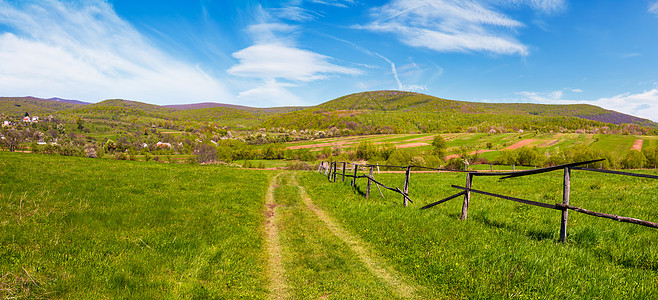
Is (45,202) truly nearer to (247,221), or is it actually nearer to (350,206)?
(247,221)

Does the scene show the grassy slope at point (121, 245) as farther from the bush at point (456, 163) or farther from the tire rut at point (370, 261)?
the bush at point (456, 163)

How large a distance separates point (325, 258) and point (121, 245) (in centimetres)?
505

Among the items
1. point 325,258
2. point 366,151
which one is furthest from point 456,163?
point 325,258

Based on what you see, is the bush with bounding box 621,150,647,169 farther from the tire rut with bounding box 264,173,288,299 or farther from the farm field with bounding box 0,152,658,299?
the tire rut with bounding box 264,173,288,299

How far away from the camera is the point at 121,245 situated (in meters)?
6.20

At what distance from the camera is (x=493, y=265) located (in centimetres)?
572

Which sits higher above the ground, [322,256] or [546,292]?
[546,292]

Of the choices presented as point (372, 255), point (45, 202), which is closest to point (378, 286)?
point (372, 255)

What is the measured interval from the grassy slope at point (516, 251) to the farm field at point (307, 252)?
29mm

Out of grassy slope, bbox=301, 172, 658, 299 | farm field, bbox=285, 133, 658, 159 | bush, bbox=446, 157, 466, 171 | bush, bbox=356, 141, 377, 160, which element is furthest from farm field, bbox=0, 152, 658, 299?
farm field, bbox=285, 133, 658, 159

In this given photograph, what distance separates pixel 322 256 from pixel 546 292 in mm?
4919

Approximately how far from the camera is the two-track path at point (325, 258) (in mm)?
5535

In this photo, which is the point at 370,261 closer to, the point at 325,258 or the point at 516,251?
the point at 325,258

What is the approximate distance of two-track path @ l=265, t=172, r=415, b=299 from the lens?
5535 mm
